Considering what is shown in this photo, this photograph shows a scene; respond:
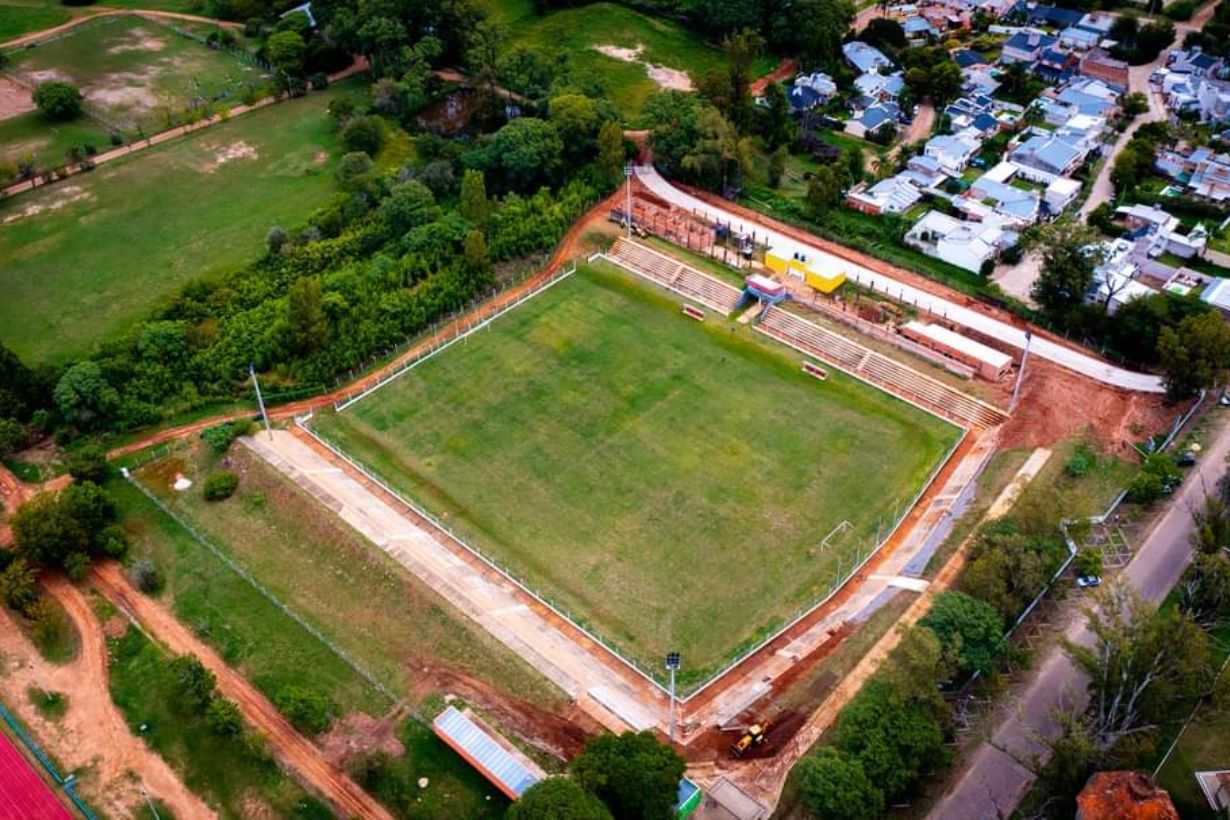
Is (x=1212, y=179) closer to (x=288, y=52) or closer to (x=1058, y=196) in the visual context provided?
(x=1058, y=196)

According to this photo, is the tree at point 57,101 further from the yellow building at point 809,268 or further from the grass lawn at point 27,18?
the yellow building at point 809,268

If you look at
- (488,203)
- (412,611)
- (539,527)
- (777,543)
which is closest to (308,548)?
(412,611)

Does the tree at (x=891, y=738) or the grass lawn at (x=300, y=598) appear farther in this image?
the grass lawn at (x=300, y=598)

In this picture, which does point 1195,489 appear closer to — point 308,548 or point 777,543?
point 777,543

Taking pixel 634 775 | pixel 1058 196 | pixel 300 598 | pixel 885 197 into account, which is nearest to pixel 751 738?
pixel 634 775

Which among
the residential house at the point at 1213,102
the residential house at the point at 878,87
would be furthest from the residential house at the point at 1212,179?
the residential house at the point at 878,87

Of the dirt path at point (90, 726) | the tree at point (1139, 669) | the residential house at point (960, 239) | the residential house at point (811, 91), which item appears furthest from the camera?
the residential house at point (811, 91)

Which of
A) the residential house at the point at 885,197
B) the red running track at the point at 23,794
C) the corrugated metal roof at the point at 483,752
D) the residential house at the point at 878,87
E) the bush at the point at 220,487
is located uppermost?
the residential house at the point at 878,87
